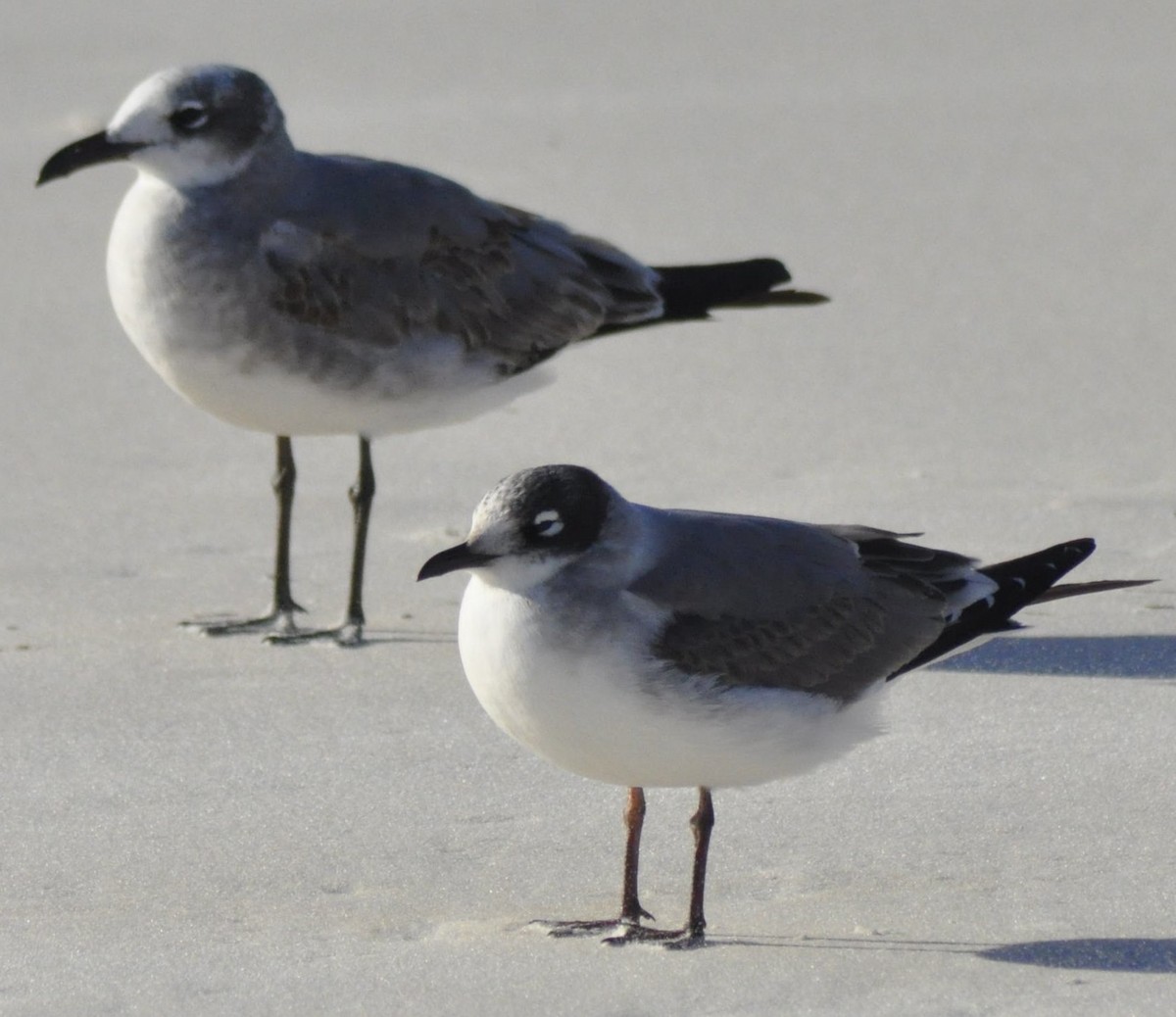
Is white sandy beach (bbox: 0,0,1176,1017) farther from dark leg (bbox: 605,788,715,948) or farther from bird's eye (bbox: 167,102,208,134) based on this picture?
bird's eye (bbox: 167,102,208,134)

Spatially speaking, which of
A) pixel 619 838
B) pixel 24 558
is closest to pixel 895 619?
pixel 619 838

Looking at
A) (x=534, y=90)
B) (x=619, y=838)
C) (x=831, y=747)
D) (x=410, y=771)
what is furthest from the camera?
(x=534, y=90)

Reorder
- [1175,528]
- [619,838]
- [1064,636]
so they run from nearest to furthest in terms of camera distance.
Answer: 1. [619,838]
2. [1064,636]
3. [1175,528]

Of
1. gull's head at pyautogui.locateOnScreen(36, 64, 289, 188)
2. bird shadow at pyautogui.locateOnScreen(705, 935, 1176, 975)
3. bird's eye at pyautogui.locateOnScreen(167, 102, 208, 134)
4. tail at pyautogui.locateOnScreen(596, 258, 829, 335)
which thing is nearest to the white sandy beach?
bird shadow at pyautogui.locateOnScreen(705, 935, 1176, 975)

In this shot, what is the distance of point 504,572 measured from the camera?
169 inches

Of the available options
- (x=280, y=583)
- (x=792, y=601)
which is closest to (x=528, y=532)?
(x=792, y=601)

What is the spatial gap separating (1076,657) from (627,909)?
1980 millimetres

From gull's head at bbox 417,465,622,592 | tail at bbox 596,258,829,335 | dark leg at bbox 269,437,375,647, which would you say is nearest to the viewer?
gull's head at bbox 417,465,622,592

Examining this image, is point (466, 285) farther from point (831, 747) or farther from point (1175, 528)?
point (831, 747)

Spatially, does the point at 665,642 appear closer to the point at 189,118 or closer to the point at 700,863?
the point at 700,863

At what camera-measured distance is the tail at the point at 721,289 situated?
7363 mm

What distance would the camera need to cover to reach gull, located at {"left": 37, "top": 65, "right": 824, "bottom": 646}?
20.5 feet

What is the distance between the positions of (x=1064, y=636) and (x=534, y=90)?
6.36m

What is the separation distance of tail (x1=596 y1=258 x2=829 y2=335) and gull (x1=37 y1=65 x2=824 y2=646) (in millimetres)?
667
